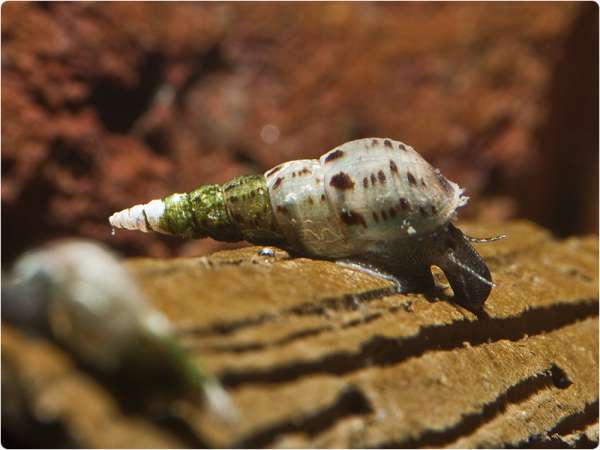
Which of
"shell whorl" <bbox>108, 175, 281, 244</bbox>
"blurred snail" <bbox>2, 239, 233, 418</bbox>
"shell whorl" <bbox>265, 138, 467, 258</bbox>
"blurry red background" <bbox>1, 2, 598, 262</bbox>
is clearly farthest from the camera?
"blurry red background" <bbox>1, 2, 598, 262</bbox>

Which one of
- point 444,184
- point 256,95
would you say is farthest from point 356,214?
point 256,95

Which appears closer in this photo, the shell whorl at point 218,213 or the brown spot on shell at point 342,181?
the brown spot on shell at point 342,181

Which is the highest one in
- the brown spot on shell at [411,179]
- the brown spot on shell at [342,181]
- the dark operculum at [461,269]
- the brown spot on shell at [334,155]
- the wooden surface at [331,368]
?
the brown spot on shell at [334,155]

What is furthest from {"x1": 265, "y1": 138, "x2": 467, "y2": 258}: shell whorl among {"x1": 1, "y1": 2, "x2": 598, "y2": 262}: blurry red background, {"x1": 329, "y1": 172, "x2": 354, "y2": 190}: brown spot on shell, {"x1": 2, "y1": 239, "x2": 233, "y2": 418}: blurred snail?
{"x1": 1, "y1": 2, "x2": 598, "y2": 262}: blurry red background

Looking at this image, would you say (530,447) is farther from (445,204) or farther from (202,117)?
(202,117)

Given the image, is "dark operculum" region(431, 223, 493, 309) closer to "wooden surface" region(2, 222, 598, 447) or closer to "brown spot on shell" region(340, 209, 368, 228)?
"wooden surface" region(2, 222, 598, 447)

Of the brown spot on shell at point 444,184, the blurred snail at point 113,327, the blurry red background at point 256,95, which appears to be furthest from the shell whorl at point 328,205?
the blurry red background at point 256,95

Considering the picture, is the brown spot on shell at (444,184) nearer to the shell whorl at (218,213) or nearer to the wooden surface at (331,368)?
the wooden surface at (331,368)
